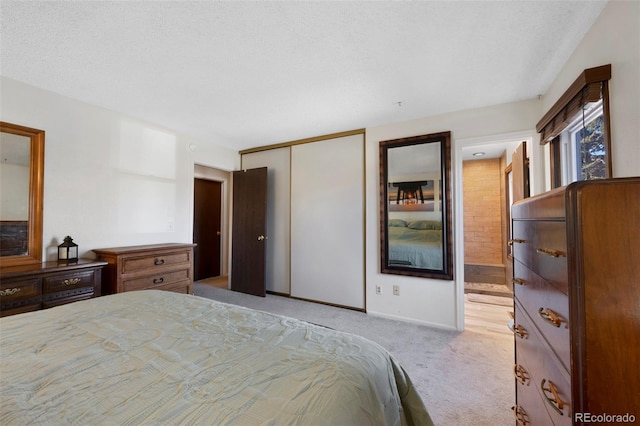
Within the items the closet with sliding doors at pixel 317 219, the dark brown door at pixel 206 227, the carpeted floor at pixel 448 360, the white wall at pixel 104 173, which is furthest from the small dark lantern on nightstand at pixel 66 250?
the dark brown door at pixel 206 227

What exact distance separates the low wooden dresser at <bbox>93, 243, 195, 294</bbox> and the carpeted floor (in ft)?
3.56

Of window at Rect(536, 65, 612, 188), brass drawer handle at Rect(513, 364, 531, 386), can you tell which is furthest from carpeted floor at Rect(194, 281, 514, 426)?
window at Rect(536, 65, 612, 188)

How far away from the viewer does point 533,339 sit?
3.34ft

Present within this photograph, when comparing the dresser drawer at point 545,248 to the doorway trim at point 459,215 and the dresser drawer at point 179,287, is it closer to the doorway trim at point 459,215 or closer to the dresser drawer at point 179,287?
the doorway trim at point 459,215

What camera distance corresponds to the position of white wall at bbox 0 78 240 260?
95.3 inches

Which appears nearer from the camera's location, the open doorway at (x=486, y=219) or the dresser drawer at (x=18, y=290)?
the dresser drawer at (x=18, y=290)

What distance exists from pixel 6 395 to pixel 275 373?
2.45ft

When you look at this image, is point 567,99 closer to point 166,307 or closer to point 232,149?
point 166,307

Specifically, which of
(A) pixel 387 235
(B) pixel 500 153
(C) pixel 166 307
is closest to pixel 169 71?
(C) pixel 166 307

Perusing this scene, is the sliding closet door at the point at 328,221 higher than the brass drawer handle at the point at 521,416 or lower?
higher

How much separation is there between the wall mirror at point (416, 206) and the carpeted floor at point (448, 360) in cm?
67

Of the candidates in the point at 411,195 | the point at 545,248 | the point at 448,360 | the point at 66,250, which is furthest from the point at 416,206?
the point at 66,250

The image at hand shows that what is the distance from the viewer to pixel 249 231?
169 inches

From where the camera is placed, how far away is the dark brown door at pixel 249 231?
4.12m
